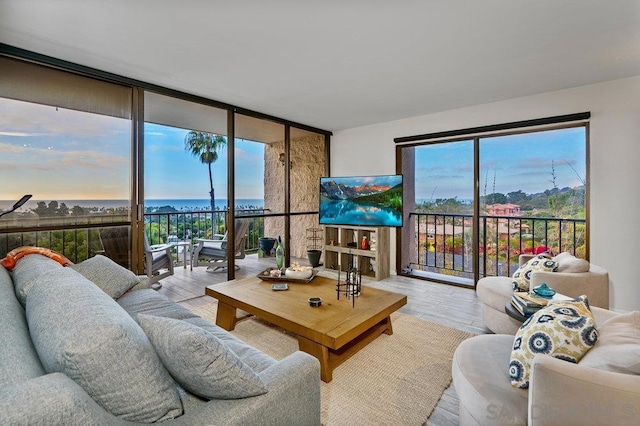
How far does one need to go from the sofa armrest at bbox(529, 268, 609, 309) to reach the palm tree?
12.6 feet

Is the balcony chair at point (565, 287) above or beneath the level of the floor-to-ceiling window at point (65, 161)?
beneath

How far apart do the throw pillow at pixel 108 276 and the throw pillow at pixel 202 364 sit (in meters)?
1.45

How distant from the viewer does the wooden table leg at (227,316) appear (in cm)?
280

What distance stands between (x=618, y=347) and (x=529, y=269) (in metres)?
1.69

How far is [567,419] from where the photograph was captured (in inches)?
38.8

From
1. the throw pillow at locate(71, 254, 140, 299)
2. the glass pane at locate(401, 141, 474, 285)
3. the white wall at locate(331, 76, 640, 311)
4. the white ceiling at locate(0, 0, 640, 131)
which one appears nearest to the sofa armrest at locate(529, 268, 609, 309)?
the white wall at locate(331, 76, 640, 311)

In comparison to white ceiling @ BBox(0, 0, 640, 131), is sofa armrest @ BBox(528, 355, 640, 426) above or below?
below

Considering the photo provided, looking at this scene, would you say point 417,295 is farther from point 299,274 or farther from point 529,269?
point 299,274

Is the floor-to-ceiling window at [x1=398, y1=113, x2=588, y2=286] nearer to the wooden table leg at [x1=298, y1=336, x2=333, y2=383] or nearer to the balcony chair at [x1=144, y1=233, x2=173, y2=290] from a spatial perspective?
the wooden table leg at [x1=298, y1=336, x2=333, y2=383]

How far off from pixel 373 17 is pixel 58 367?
93.6 inches

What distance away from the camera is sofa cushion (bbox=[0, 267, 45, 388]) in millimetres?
762

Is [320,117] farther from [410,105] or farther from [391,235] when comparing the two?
[391,235]

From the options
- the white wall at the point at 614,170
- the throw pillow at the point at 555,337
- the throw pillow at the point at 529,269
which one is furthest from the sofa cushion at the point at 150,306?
the white wall at the point at 614,170

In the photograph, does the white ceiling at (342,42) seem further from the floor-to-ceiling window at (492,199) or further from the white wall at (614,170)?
the floor-to-ceiling window at (492,199)
